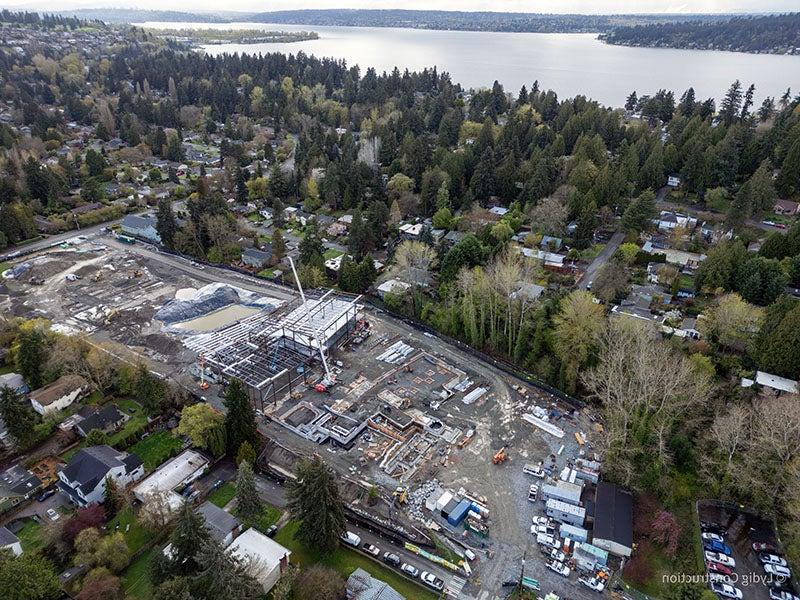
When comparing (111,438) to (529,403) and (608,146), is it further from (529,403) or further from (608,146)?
(608,146)

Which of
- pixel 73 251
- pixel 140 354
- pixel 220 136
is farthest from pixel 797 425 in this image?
pixel 220 136

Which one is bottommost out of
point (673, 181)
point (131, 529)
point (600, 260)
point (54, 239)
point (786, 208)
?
point (54, 239)

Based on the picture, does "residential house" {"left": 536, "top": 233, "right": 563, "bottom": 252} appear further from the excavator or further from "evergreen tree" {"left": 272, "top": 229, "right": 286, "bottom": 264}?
"evergreen tree" {"left": 272, "top": 229, "right": 286, "bottom": 264}

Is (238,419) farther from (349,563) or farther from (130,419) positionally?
(349,563)

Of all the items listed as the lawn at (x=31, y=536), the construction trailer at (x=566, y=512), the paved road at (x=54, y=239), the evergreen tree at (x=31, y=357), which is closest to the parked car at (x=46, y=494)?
the lawn at (x=31, y=536)

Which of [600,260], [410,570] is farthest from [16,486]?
[600,260]

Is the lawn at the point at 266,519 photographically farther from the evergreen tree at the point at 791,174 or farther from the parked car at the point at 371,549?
the evergreen tree at the point at 791,174
